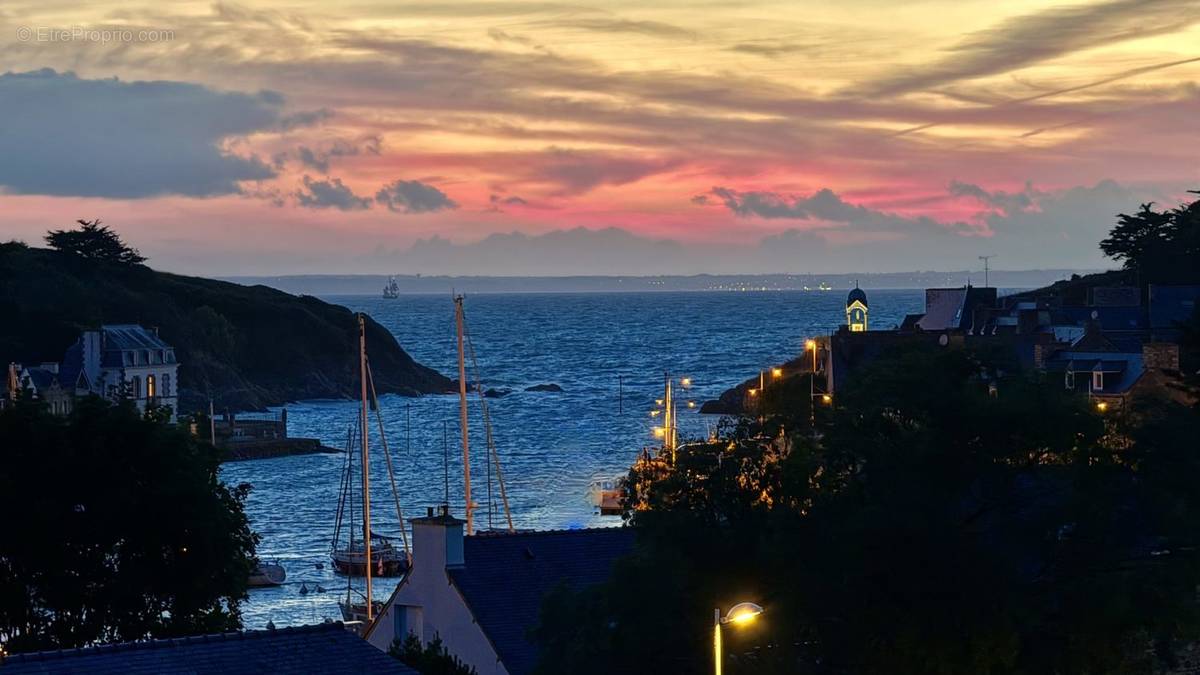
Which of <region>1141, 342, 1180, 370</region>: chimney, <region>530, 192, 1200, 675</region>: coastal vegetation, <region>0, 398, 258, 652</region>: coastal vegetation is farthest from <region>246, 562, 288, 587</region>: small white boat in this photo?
<region>530, 192, 1200, 675</region>: coastal vegetation

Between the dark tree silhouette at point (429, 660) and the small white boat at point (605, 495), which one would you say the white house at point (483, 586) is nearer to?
the dark tree silhouette at point (429, 660)

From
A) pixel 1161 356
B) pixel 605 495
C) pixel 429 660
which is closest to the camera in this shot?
pixel 429 660

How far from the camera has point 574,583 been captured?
3334 centimetres

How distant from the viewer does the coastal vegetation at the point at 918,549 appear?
2969 cm

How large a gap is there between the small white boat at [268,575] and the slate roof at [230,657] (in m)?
53.5

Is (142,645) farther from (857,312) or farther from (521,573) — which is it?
(857,312)

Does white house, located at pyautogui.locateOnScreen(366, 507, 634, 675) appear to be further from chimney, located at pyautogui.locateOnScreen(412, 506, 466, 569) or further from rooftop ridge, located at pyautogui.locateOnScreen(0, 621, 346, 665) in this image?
rooftop ridge, located at pyautogui.locateOnScreen(0, 621, 346, 665)

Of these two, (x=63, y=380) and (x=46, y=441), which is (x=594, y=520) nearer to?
(x=63, y=380)

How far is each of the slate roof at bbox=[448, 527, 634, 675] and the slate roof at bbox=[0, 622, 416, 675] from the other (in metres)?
7.92

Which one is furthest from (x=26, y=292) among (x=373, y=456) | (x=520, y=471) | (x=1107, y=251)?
(x=1107, y=251)

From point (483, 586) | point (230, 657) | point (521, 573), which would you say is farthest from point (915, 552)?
point (230, 657)

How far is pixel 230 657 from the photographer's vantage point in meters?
22.4

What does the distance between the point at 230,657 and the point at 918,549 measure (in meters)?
12.8

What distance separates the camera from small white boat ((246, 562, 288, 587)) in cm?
7619
